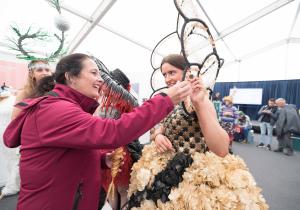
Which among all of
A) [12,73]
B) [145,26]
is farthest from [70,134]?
[145,26]

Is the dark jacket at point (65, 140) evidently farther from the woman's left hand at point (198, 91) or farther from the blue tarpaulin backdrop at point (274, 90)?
the blue tarpaulin backdrop at point (274, 90)

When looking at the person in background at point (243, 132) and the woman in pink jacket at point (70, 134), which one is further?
the person in background at point (243, 132)

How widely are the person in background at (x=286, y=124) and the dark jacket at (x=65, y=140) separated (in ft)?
19.5

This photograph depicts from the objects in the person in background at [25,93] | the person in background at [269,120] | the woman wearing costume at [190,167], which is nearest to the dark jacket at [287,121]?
the person in background at [269,120]

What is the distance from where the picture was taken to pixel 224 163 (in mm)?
970

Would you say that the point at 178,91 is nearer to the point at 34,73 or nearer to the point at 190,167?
the point at 190,167

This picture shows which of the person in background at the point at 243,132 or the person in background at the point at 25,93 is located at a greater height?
the person in background at the point at 25,93

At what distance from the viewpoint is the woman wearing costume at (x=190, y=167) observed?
840mm

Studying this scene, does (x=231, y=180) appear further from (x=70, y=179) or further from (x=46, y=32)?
(x=46, y=32)

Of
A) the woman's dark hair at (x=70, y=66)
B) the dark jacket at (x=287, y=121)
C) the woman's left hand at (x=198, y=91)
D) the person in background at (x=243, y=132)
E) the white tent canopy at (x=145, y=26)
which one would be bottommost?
the person in background at (x=243, y=132)

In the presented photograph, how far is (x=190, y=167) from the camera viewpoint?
0.94 m

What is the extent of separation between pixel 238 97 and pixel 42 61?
1147 cm

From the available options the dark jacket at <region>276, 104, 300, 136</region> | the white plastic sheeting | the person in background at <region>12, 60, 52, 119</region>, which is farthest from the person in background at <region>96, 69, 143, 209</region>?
the dark jacket at <region>276, 104, 300, 136</region>

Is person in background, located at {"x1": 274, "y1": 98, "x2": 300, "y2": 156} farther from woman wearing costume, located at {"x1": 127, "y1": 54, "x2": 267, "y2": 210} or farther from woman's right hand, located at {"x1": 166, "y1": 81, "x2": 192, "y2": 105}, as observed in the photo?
woman's right hand, located at {"x1": 166, "y1": 81, "x2": 192, "y2": 105}
